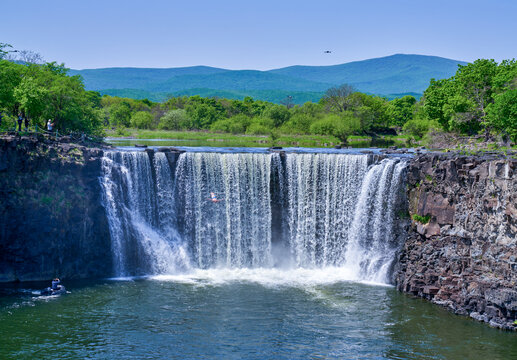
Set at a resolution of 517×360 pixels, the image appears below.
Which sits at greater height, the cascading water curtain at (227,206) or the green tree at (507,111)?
the green tree at (507,111)

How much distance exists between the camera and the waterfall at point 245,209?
123 feet

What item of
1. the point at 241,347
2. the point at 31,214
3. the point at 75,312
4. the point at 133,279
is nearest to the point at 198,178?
the point at 133,279

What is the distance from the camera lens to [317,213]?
39.7m

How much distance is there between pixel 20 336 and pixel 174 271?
12921 mm

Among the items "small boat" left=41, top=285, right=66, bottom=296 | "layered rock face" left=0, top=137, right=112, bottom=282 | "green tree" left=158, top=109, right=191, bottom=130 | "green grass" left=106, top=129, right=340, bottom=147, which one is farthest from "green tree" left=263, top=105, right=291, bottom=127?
"small boat" left=41, top=285, right=66, bottom=296

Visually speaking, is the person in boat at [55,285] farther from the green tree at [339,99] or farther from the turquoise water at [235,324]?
the green tree at [339,99]

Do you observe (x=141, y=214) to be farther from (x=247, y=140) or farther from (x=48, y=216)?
(x=247, y=140)

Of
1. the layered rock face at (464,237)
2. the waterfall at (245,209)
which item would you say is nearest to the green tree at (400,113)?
the waterfall at (245,209)

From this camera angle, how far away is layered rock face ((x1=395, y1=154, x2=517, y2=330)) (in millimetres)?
29188

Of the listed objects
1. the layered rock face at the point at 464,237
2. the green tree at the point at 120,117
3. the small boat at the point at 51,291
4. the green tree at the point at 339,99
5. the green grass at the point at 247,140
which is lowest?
the small boat at the point at 51,291

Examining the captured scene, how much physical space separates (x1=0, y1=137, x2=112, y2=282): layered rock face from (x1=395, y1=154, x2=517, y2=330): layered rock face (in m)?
20.4

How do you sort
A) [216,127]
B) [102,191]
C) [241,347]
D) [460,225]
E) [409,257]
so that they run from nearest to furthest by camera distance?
[241,347]
[460,225]
[409,257]
[102,191]
[216,127]

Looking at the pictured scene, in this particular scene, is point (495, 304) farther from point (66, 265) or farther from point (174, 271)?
point (66, 265)

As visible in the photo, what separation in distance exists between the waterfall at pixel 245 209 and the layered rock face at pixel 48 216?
1.46 meters
